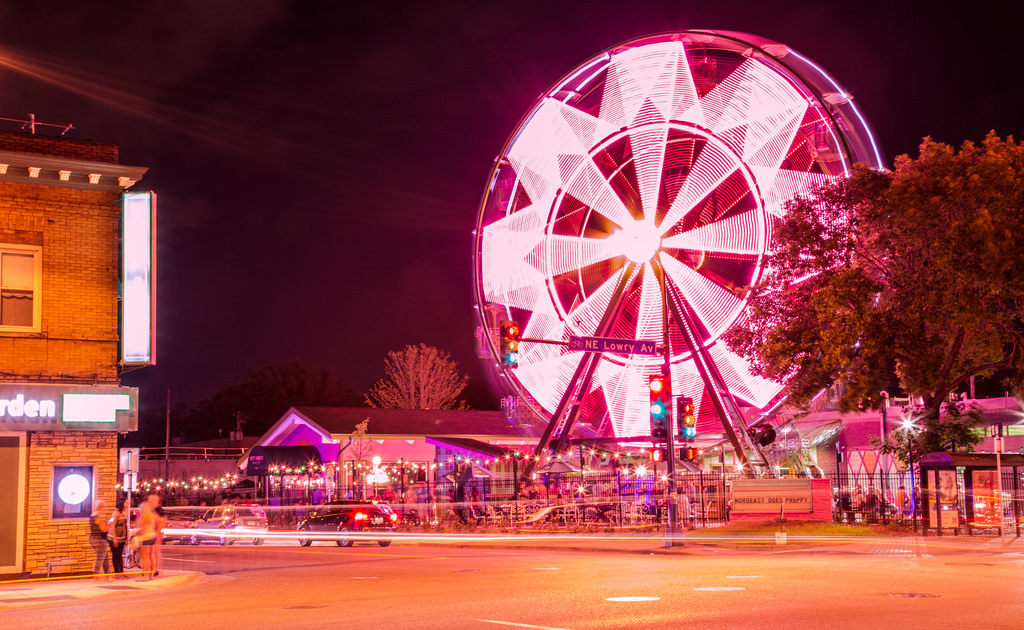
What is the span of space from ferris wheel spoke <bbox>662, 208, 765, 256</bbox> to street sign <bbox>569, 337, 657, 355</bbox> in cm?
870

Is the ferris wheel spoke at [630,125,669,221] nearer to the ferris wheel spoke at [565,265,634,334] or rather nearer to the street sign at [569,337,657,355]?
the ferris wheel spoke at [565,265,634,334]

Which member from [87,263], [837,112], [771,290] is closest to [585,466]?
[771,290]

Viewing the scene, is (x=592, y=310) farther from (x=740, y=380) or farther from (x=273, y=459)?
(x=273, y=459)

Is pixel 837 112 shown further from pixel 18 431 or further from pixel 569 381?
pixel 18 431

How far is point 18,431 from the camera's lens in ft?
71.9

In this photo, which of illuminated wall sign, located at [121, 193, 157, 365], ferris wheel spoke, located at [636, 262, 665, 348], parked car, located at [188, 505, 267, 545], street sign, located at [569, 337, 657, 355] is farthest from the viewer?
parked car, located at [188, 505, 267, 545]

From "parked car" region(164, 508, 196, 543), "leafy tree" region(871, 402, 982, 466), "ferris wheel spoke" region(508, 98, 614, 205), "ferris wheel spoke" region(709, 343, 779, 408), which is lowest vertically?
"parked car" region(164, 508, 196, 543)

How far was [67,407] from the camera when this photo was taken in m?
22.1

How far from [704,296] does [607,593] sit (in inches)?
951

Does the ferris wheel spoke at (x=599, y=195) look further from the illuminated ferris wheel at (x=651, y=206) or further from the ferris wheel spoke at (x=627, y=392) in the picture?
the ferris wheel spoke at (x=627, y=392)

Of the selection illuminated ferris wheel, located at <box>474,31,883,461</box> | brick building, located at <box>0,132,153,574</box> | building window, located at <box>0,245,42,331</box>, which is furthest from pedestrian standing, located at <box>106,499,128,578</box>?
illuminated ferris wheel, located at <box>474,31,883,461</box>

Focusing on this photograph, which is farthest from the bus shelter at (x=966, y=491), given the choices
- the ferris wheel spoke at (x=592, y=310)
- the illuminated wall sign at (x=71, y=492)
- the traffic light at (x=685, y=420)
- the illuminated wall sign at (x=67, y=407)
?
the illuminated wall sign at (x=71, y=492)

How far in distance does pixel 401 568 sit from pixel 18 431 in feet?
27.9

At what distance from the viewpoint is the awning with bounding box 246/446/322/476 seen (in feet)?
178
